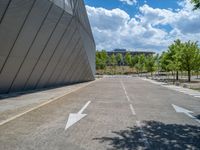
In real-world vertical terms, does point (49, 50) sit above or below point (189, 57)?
below

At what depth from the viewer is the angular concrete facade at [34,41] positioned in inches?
612

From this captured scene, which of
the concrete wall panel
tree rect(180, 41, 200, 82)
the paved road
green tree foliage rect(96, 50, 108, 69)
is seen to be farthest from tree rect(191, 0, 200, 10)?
green tree foliage rect(96, 50, 108, 69)

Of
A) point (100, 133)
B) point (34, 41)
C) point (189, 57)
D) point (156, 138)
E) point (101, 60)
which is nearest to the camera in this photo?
point (156, 138)

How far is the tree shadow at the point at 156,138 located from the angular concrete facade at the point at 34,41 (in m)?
10.1

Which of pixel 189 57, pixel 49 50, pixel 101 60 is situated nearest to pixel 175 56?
pixel 189 57

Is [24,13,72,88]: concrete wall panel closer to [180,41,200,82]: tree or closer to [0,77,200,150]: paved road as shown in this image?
[0,77,200,150]: paved road

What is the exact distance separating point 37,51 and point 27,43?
222cm

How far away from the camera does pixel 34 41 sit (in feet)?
62.8

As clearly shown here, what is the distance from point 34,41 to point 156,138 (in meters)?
14.3

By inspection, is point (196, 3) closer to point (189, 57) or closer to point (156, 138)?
point (156, 138)

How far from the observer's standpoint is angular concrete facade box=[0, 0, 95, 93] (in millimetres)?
15547

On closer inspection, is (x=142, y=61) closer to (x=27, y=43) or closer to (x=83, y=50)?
(x=83, y=50)

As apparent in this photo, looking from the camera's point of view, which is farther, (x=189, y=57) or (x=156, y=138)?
(x=189, y=57)

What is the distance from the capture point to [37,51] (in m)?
20.4
